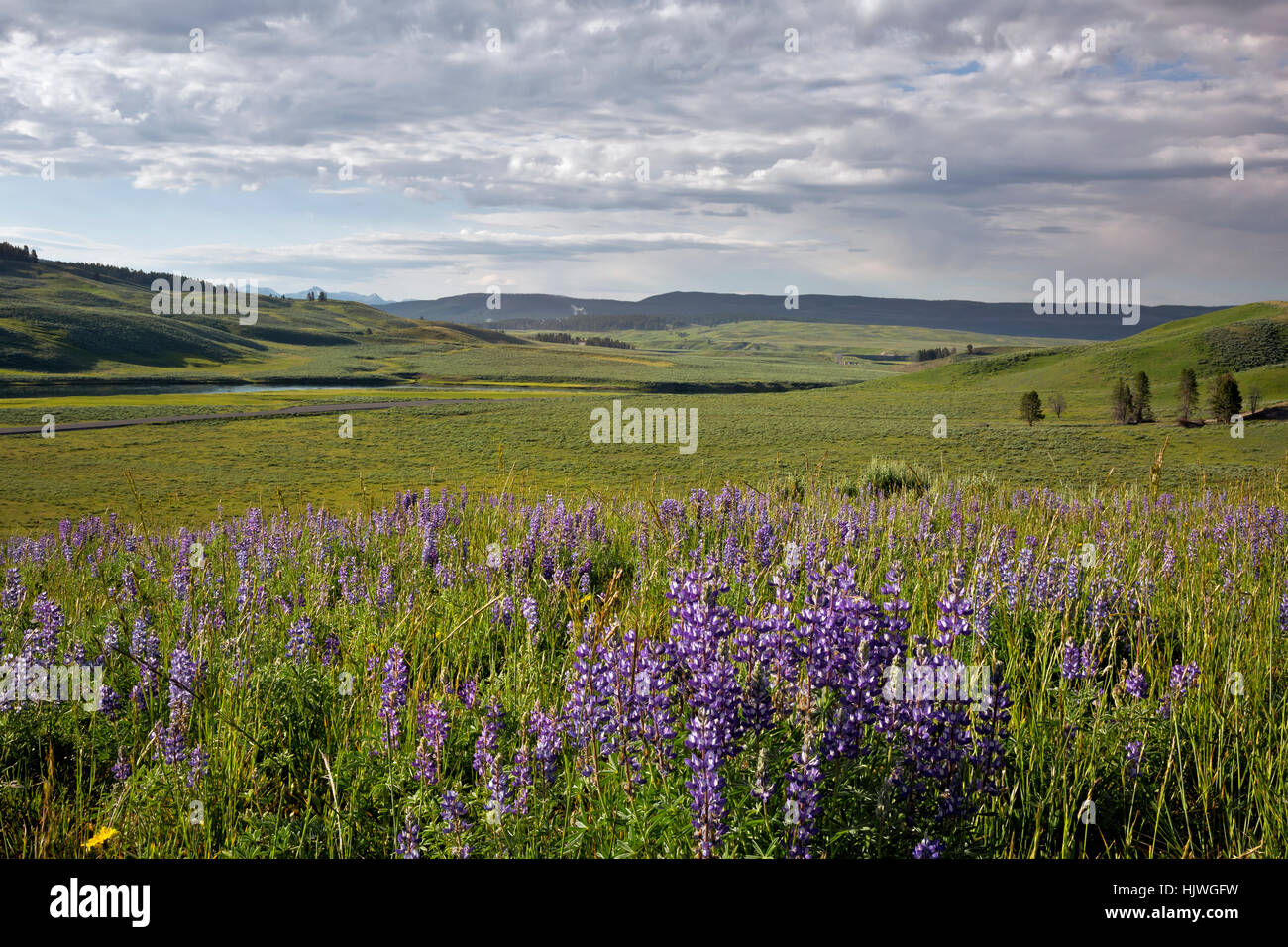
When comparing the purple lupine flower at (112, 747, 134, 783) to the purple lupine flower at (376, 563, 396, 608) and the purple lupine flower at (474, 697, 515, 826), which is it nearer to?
the purple lupine flower at (474, 697, 515, 826)

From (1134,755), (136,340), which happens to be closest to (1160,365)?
(1134,755)

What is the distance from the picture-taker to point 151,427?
40375 millimetres

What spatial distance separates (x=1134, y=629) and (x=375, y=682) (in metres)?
4.35

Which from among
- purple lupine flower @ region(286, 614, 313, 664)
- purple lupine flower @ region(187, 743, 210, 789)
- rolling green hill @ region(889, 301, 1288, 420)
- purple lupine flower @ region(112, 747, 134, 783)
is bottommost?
purple lupine flower @ region(112, 747, 134, 783)

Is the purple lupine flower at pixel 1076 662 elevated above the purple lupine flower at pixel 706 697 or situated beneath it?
situated beneath

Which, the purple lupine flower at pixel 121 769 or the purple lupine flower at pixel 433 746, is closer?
the purple lupine flower at pixel 433 746

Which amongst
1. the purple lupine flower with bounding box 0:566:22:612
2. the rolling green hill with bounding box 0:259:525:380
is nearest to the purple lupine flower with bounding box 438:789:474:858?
the purple lupine flower with bounding box 0:566:22:612

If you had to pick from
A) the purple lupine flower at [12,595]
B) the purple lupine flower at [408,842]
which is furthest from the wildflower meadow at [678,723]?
the purple lupine flower at [12,595]

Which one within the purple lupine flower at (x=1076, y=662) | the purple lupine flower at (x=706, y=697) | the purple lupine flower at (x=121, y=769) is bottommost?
the purple lupine flower at (x=121, y=769)

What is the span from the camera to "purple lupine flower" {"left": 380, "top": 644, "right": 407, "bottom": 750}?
133 inches

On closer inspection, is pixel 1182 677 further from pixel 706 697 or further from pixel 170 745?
pixel 170 745

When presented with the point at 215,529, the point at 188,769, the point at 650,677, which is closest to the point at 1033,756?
the point at 650,677

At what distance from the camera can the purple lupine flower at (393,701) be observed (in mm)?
3373

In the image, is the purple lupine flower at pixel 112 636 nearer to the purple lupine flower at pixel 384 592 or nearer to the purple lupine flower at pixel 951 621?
the purple lupine flower at pixel 384 592
